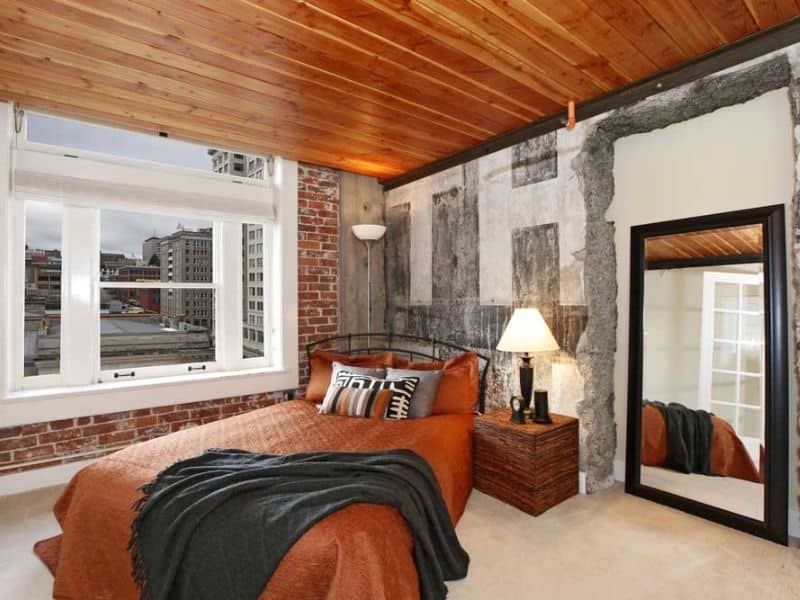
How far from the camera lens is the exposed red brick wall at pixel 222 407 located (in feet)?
9.58

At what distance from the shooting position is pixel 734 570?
200 centimetres

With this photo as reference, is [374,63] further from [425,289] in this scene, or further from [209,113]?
[425,289]

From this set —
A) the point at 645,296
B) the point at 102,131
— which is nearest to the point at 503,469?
the point at 645,296

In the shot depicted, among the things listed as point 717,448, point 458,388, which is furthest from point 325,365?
point 717,448

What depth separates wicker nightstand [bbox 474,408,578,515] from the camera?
8.42ft

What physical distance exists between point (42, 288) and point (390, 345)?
282 cm

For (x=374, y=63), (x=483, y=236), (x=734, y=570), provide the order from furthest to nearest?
(x=483, y=236) < (x=374, y=63) < (x=734, y=570)

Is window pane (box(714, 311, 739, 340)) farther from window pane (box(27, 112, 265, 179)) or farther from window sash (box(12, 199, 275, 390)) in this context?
window pane (box(27, 112, 265, 179))

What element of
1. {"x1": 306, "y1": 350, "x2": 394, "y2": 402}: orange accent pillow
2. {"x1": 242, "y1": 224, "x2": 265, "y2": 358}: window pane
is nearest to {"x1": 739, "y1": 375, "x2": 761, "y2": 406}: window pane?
{"x1": 306, "y1": 350, "x2": 394, "y2": 402}: orange accent pillow

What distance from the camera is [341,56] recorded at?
2.28 meters

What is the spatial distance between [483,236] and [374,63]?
5.35ft

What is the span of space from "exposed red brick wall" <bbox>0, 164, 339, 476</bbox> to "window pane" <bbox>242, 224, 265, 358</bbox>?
34 centimetres

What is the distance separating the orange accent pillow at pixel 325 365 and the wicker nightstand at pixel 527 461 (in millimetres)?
993

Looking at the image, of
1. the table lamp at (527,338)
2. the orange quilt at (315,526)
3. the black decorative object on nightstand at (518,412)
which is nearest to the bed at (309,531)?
the orange quilt at (315,526)
